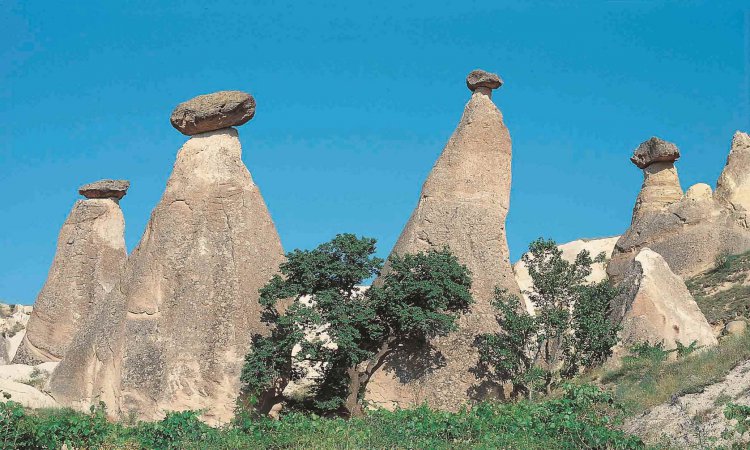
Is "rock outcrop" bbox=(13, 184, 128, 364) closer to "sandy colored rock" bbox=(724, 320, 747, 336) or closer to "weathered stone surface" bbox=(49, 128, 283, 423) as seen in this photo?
"weathered stone surface" bbox=(49, 128, 283, 423)

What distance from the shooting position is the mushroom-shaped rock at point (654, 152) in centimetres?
3067

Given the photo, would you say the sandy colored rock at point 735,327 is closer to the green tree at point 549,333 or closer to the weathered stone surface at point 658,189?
the green tree at point 549,333

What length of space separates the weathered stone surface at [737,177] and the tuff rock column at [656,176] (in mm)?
1346

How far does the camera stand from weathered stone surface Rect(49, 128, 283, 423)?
19453mm

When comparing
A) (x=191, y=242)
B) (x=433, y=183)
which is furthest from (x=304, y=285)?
(x=433, y=183)

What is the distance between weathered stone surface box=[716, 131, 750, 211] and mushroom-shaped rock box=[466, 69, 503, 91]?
10.4 meters

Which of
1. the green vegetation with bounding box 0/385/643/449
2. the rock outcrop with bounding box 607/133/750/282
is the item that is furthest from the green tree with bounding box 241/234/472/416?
the rock outcrop with bounding box 607/133/750/282

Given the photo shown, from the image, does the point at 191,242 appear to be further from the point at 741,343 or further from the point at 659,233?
the point at 659,233

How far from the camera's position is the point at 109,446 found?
14180 millimetres

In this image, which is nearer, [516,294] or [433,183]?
[516,294]

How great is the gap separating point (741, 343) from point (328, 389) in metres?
7.70

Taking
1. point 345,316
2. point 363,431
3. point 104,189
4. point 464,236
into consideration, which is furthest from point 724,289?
point 104,189

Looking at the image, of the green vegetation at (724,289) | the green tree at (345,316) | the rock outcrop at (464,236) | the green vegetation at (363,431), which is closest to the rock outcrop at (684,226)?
the green vegetation at (724,289)

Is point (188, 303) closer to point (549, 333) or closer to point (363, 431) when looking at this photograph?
point (363, 431)
